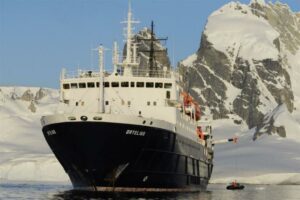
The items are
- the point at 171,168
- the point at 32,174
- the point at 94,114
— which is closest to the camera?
the point at 94,114

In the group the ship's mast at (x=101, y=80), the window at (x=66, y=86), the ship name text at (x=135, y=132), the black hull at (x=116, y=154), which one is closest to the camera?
the black hull at (x=116, y=154)

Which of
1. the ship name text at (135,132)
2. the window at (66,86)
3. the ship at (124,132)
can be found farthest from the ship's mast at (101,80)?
the window at (66,86)

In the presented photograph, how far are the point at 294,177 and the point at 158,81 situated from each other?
12021 cm

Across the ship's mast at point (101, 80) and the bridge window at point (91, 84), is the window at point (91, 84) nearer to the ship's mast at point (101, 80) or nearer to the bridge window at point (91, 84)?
the bridge window at point (91, 84)

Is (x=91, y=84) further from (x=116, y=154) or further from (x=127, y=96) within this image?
(x=116, y=154)

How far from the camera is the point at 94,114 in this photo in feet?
240

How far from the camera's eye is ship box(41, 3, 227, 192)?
239 ft

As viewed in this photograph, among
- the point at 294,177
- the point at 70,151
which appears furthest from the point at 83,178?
the point at 294,177

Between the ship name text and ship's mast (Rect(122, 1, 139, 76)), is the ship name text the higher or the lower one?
the lower one

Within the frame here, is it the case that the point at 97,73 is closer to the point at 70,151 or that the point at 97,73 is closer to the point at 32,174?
→ the point at 70,151

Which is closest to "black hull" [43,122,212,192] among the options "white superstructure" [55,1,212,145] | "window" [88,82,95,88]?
"white superstructure" [55,1,212,145]

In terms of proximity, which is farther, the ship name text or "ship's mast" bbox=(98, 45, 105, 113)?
"ship's mast" bbox=(98, 45, 105, 113)

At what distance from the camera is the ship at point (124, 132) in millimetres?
72812

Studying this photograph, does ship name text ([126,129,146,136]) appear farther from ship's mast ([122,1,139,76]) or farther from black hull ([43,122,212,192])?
ship's mast ([122,1,139,76])
